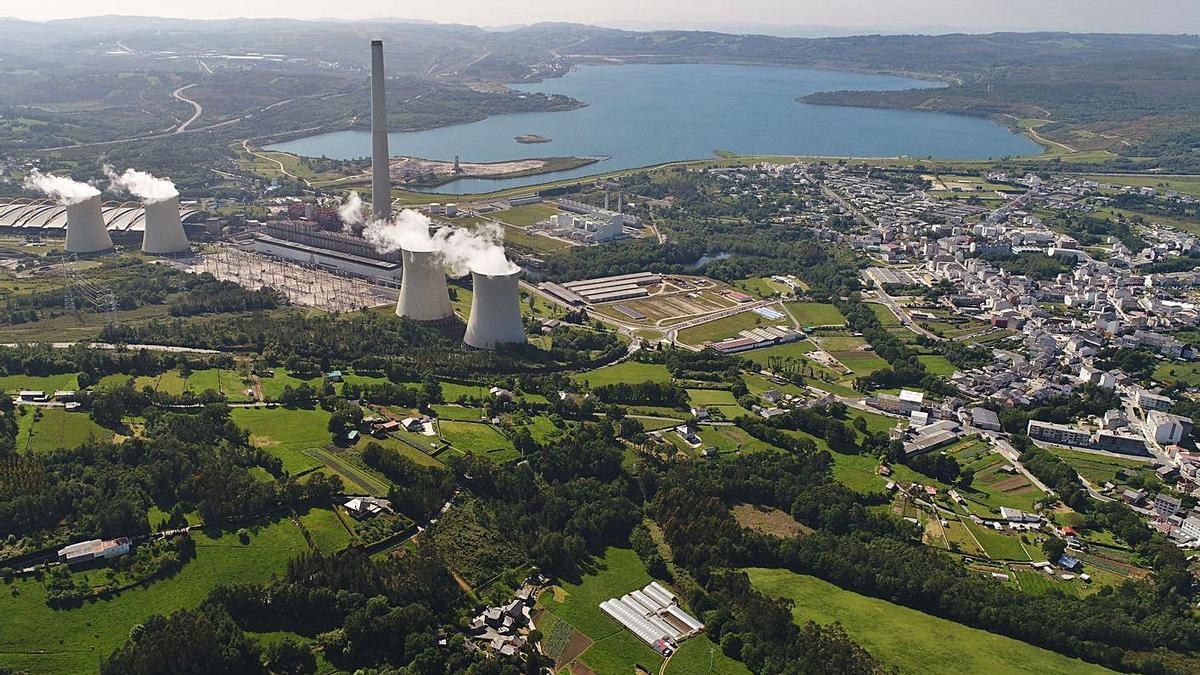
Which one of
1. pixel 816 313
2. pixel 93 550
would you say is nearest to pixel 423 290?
pixel 93 550

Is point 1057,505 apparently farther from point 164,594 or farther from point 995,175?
point 995,175

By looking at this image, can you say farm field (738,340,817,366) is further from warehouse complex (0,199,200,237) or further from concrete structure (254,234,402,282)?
warehouse complex (0,199,200,237)

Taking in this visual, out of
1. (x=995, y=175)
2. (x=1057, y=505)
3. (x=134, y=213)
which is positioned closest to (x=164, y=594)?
(x=1057, y=505)

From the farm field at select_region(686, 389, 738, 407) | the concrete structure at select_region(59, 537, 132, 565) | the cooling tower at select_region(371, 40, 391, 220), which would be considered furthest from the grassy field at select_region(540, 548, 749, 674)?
the cooling tower at select_region(371, 40, 391, 220)

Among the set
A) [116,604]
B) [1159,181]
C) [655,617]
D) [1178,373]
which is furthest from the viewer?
[1159,181]

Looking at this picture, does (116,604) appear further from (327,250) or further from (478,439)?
(327,250)
